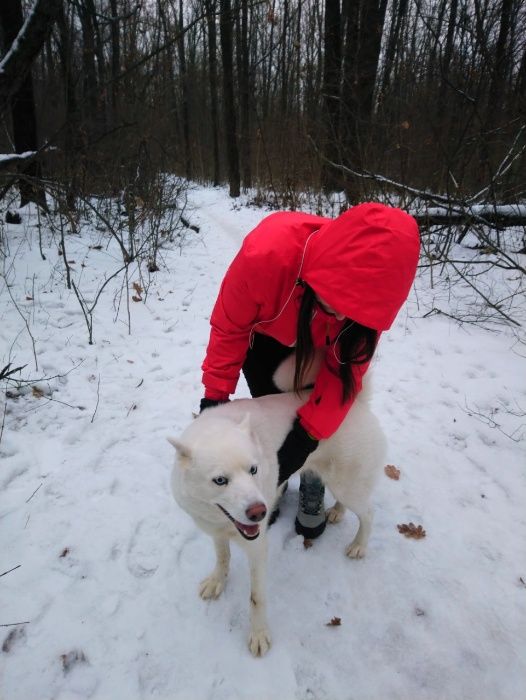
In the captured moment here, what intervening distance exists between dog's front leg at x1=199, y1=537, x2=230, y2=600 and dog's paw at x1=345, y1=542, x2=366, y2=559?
67 cm

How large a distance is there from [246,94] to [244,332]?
1760cm

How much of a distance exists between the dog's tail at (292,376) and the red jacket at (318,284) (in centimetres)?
7

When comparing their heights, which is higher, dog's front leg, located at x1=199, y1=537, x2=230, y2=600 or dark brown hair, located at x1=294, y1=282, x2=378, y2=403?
dark brown hair, located at x1=294, y1=282, x2=378, y2=403

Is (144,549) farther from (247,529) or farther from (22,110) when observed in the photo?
(22,110)

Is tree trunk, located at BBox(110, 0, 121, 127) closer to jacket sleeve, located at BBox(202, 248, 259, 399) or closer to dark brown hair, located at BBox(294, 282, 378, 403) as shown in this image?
jacket sleeve, located at BBox(202, 248, 259, 399)

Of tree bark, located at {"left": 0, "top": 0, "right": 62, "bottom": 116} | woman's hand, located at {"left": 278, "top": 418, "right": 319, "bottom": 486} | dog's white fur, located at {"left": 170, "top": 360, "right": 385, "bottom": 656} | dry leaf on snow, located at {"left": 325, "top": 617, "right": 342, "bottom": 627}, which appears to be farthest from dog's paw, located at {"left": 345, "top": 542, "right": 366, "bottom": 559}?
tree bark, located at {"left": 0, "top": 0, "right": 62, "bottom": 116}

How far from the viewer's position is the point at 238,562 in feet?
6.70

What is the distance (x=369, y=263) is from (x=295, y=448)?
89 centimetres

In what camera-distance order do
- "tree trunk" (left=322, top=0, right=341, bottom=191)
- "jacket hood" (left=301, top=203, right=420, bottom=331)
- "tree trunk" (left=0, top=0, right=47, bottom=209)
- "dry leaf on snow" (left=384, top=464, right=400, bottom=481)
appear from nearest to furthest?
"jacket hood" (left=301, top=203, right=420, bottom=331) < "dry leaf on snow" (left=384, top=464, right=400, bottom=481) < "tree trunk" (left=0, top=0, right=47, bottom=209) < "tree trunk" (left=322, top=0, right=341, bottom=191)

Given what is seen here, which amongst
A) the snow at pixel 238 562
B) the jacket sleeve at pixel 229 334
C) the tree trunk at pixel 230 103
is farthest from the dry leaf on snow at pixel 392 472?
the tree trunk at pixel 230 103

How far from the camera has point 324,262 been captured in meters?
1.45

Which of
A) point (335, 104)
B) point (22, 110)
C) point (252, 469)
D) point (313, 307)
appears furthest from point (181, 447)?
point (335, 104)

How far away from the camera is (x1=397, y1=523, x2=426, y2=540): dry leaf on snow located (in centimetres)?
212

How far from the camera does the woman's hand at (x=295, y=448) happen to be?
173 centimetres
